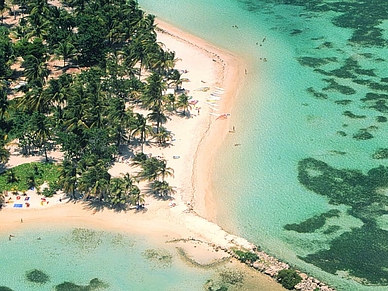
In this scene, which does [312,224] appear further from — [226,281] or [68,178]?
[68,178]

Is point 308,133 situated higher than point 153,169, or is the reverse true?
point 308,133

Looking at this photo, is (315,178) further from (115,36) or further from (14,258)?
(115,36)

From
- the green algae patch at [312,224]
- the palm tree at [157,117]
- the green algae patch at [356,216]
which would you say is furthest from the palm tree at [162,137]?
the green algae patch at [312,224]

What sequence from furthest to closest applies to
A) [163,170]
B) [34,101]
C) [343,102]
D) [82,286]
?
[343,102] < [34,101] < [163,170] < [82,286]

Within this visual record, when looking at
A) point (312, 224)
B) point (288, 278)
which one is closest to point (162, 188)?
point (312, 224)

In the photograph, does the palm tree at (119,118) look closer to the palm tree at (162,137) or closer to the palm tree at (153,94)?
the palm tree at (162,137)

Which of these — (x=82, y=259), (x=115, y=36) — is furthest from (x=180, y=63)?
(x=82, y=259)
